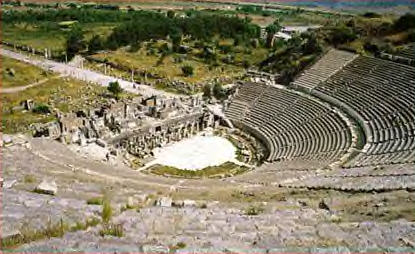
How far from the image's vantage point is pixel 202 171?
1513 inches

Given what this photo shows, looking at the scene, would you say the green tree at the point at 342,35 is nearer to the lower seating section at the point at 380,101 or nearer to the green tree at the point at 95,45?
the lower seating section at the point at 380,101

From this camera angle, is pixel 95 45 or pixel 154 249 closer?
pixel 154 249

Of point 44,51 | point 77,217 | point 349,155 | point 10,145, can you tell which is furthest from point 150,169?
point 44,51

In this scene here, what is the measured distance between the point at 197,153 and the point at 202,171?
4260 millimetres

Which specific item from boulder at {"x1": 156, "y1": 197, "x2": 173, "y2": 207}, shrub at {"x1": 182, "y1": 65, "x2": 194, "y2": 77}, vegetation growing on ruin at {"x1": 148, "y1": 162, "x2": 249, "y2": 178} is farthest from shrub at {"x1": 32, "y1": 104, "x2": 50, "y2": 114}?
boulder at {"x1": 156, "y1": 197, "x2": 173, "y2": 207}

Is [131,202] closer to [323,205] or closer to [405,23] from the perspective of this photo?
[323,205]

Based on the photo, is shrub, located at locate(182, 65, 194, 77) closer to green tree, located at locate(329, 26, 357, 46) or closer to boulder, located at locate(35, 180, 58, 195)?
green tree, located at locate(329, 26, 357, 46)

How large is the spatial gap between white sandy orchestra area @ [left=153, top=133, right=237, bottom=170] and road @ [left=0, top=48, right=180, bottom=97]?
59.3 feet

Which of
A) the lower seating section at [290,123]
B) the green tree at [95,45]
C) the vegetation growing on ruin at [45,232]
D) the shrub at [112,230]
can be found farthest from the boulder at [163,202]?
the green tree at [95,45]

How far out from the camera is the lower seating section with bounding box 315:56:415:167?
33.1 m

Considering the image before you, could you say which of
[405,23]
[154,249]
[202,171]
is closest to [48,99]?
[202,171]

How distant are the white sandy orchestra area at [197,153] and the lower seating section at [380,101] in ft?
40.6

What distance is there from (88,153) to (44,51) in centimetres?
5777

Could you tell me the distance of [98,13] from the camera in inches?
5364
